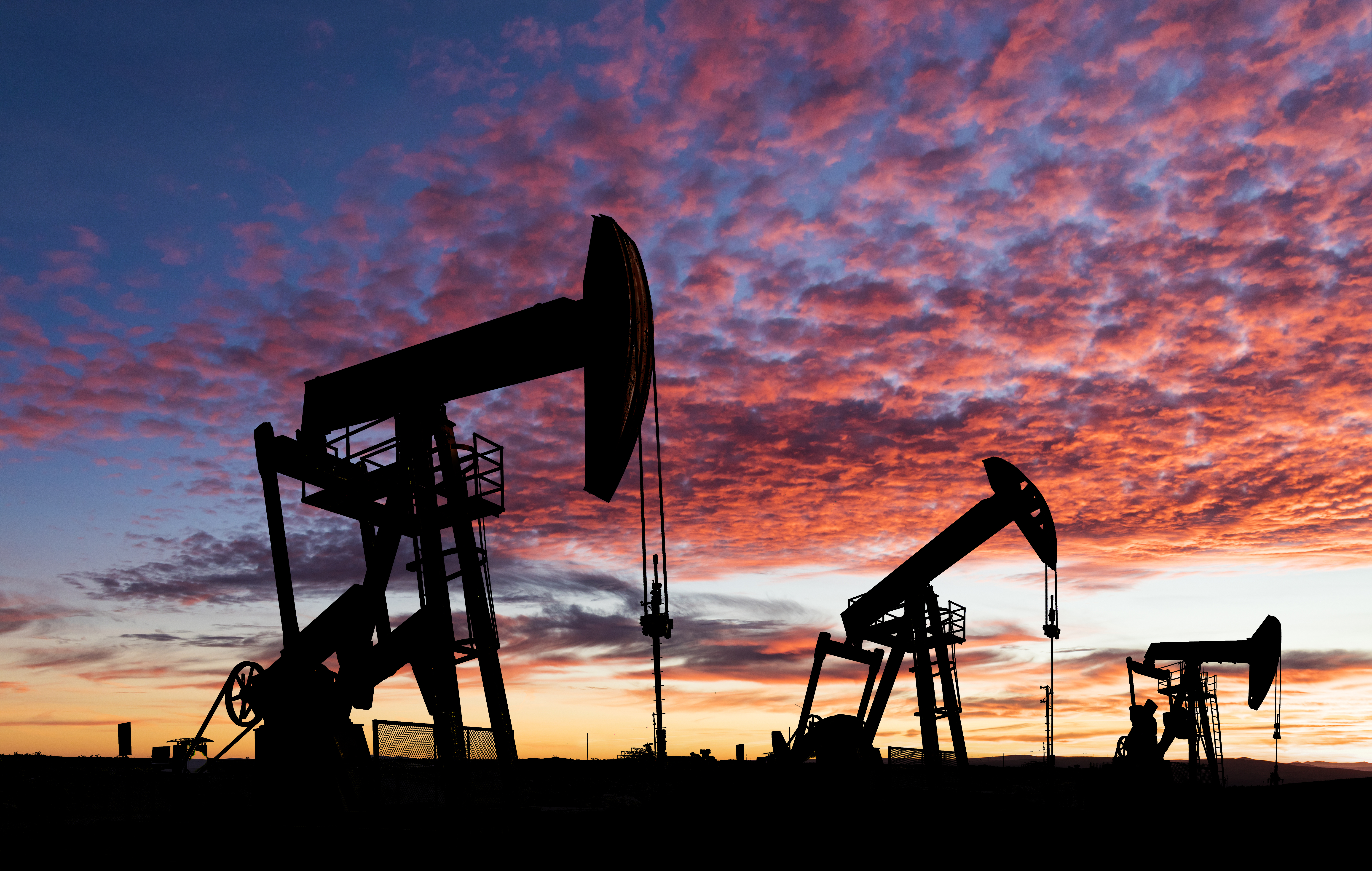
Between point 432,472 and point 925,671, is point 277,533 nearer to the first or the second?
point 432,472

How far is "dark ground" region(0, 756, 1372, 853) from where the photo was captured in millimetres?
11805

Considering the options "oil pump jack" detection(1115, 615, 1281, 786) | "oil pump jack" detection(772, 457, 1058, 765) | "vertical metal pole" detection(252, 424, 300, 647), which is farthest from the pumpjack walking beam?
"oil pump jack" detection(1115, 615, 1281, 786)

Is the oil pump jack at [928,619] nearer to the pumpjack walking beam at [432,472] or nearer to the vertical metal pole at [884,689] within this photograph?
the vertical metal pole at [884,689]

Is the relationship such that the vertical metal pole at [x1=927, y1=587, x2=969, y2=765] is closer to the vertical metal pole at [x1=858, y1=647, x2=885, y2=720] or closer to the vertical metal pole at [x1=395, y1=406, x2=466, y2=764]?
the vertical metal pole at [x1=858, y1=647, x2=885, y2=720]

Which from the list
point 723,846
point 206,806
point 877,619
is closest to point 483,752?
point 206,806

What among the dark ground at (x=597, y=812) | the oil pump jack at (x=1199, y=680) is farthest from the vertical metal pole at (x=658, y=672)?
the oil pump jack at (x=1199, y=680)

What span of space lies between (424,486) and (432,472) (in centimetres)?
31

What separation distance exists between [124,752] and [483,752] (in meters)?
5.68

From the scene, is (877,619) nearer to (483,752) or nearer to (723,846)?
(483,752)

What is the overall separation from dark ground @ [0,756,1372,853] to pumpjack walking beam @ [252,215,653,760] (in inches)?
37.0

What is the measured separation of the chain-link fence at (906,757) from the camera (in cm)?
2848

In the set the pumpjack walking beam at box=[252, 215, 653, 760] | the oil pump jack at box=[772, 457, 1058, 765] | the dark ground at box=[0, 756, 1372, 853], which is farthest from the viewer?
the oil pump jack at box=[772, 457, 1058, 765]

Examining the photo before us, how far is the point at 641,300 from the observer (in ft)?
49.4

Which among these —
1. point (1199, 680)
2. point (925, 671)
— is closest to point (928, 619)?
point (925, 671)
